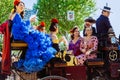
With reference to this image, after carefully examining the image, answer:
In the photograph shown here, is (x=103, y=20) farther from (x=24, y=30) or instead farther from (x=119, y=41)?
(x=24, y=30)

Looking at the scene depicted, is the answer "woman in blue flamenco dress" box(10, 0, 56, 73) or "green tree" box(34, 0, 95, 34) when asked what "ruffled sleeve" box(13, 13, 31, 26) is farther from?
"green tree" box(34, 0, 95, 34)

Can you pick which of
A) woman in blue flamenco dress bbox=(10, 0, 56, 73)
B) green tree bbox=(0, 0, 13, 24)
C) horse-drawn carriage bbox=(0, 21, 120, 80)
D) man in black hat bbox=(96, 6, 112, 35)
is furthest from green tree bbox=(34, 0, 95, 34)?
woman in blue flamenco dress bbox=(10, 0, 56, 73)

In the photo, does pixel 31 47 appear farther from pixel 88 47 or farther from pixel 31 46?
pixel 88 47

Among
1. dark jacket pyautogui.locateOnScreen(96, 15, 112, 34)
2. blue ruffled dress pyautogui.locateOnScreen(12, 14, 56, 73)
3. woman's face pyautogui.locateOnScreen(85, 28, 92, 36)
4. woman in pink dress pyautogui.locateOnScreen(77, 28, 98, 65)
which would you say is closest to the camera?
blue ruffled dress pyautogui.locateOnScreen(12, 14, 56, 73)

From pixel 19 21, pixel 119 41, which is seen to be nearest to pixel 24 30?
pixel 19 21

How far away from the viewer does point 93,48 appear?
360 inches

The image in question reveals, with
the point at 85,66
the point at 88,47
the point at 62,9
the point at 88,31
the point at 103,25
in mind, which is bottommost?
the point at 85,66

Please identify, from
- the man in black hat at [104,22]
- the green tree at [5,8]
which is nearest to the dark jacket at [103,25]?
the man in black hat at [104,22]

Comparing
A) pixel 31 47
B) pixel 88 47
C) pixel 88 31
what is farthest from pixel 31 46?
pixel 88 31

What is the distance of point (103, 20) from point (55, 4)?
82.0ft

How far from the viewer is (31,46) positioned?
27.4 ft

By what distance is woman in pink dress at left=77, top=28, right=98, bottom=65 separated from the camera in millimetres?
9133

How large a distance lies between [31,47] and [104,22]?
1947 mm

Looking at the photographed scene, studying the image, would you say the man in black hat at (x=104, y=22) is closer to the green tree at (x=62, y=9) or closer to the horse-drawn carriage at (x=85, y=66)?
the horse-drawn carriage at (x=85, y=66)
